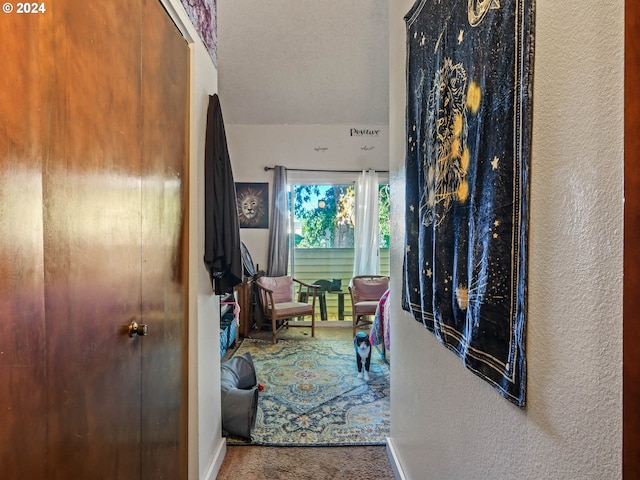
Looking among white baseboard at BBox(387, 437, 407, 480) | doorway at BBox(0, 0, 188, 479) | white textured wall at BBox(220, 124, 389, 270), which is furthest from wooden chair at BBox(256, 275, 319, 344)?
doorway at BBox(0, 0, 188, 479)

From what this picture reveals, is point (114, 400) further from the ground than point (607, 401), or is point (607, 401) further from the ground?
point (607, 401)

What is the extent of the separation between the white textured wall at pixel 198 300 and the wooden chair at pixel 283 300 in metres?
2.18

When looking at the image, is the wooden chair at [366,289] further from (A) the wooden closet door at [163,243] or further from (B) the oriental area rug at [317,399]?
(A) the wooden closet door at [163,243]

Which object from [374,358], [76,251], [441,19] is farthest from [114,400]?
[374,358]

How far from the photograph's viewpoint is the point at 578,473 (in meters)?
0.60

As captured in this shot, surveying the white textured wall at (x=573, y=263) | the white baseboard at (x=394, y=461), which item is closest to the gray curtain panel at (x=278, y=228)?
the white baseboard at (x=394, y=461)

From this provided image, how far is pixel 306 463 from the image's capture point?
1.89 metres

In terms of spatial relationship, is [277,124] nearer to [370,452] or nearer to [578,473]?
[370,452]

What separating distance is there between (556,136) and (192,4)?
1602 mm

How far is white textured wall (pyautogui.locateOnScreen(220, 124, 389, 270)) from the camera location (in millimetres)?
4773

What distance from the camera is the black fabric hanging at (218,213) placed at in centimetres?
171

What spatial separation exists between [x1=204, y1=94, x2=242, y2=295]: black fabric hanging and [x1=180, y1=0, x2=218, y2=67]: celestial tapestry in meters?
0.27

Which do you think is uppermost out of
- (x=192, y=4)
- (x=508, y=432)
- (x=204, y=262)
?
(x=192, y=4)

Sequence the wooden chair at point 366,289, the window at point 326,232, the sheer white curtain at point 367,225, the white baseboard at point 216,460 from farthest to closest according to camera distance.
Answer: the window at point 326,232, the sheer white curtain at point 367,225, the wooden chair at point 366,289, the white baseboard at point 216,460
